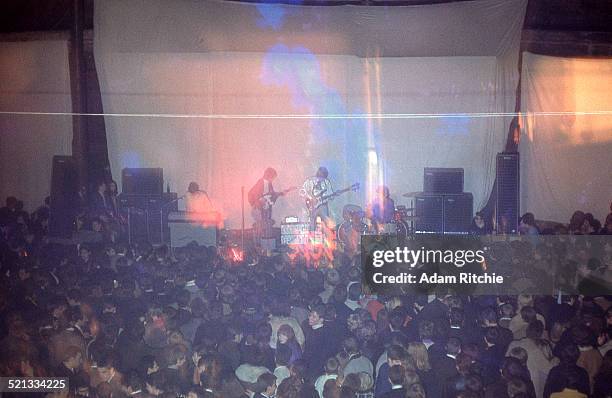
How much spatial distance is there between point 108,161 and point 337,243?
2542mm

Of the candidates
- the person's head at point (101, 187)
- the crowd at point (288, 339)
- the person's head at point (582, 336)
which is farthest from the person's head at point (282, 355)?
the person's head at point (101, 187)

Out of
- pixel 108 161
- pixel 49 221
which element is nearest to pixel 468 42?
pixel 108 161

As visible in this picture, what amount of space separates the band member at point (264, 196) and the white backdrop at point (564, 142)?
8.30ft

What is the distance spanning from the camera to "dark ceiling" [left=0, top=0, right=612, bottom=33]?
21.8 feet

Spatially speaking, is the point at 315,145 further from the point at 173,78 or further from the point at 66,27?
the point at 66,27

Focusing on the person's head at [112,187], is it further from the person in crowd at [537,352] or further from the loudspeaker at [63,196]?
the person in crowd at [537,352]

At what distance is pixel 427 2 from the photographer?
22.1ft

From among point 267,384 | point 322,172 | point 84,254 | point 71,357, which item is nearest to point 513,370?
point 267,384

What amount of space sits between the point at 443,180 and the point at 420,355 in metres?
3.31

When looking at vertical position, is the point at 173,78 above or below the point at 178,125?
above

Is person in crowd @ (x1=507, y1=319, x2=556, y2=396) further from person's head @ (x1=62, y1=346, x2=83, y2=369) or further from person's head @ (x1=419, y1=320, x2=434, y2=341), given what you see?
person's head @ (x1=62, y1=346, x2=83, y2=369)

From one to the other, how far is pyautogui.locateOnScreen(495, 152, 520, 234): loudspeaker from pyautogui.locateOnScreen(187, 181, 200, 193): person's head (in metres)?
3.04

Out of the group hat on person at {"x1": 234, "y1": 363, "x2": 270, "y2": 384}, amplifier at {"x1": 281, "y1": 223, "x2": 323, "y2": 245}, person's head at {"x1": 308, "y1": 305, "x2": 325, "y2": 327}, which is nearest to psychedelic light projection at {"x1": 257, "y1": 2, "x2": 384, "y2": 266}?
amplifier at {"x1": 281, "y1": 223, "x2": 323, "y2": 245}

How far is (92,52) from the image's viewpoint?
691 cm
